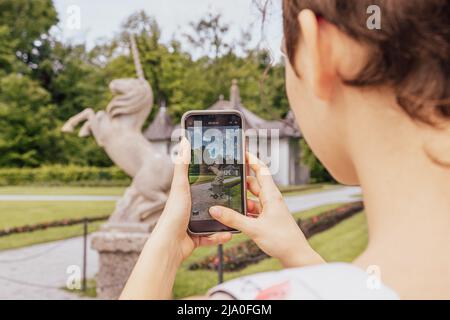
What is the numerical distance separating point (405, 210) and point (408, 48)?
0.58 feet

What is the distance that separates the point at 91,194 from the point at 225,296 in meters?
17.8

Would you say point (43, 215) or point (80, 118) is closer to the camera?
point (80, 118)

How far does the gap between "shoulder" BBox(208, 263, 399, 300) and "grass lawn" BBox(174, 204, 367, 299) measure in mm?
4739

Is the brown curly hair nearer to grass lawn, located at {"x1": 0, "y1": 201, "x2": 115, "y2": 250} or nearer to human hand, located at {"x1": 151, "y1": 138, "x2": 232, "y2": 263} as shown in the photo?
human hand, located at {"x1": 151, "y1": 138, "x2": 232, "y2": 263}

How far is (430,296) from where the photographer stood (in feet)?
1.77

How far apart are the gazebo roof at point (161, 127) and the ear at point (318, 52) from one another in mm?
18455

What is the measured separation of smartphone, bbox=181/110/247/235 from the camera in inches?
36.0

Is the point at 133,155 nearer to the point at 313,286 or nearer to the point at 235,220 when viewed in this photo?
the point at 235,220

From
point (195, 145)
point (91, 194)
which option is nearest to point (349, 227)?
point (195, 145)

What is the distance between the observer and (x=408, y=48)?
55cm

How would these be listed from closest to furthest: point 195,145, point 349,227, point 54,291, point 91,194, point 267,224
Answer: point 267,224, point 195,145, point 54,291, point 349,227, point 91,194

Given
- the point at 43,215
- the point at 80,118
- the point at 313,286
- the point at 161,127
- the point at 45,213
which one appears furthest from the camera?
the point at 161,127

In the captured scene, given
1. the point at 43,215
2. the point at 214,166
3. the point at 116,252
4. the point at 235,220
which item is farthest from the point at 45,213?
the point at 235,220
